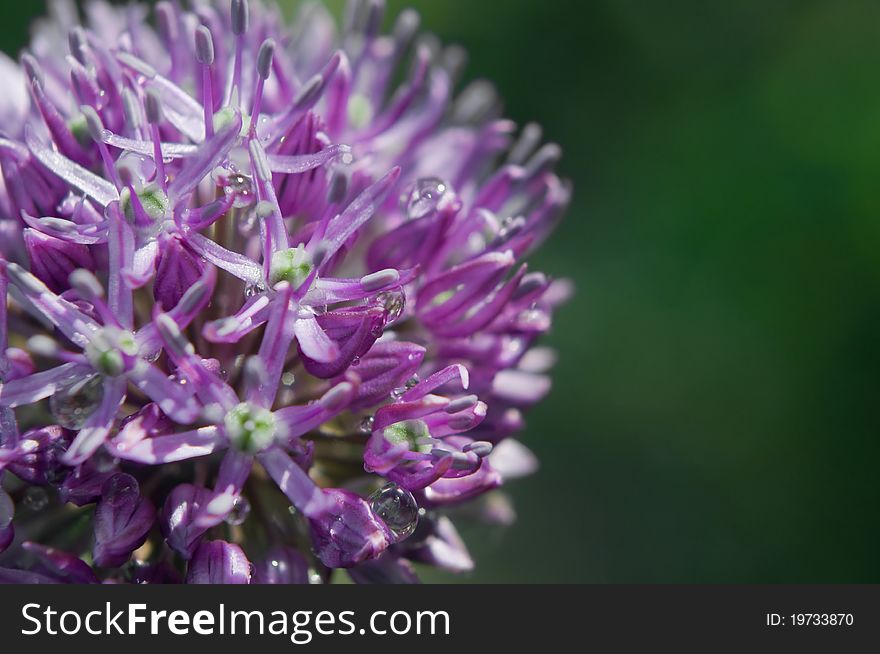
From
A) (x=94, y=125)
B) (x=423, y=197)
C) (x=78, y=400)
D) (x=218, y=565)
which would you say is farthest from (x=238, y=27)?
(x=218, y=565)

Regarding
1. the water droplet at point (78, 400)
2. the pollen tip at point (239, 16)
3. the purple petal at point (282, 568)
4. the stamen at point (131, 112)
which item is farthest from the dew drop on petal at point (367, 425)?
the pollen tip at point (239, 16)

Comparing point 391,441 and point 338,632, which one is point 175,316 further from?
point 338,632

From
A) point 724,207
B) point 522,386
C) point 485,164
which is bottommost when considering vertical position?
point 522,386

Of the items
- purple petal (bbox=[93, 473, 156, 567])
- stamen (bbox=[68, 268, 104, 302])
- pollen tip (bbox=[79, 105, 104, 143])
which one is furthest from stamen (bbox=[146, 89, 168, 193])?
purple petal (bbox=[93, 473, 156, 567])

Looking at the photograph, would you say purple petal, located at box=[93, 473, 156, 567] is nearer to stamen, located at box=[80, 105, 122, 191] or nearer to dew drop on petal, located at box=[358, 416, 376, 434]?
dew drop on petal, located at box=[358, 416, 376, 434]

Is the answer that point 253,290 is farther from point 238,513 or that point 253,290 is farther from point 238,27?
point 238,27

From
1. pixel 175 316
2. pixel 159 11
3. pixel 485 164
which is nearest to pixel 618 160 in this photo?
pixel 485 164
